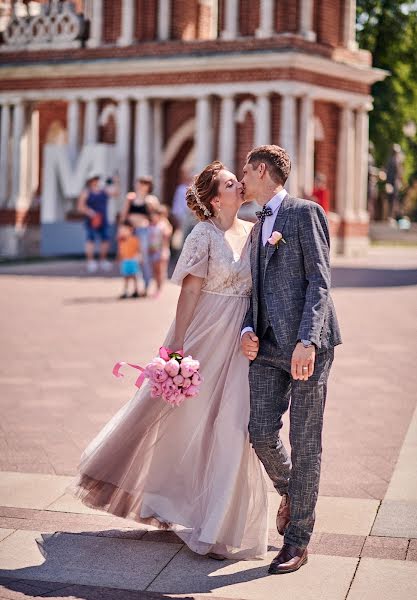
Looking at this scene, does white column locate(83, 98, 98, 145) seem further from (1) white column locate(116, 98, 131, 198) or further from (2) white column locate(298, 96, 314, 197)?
(2) white column locate(298, 96, 314, 197)

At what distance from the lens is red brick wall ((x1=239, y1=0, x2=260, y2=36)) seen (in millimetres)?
30547

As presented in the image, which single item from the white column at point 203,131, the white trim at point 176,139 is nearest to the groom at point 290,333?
the white column at point 203,131

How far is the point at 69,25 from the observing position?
109 feet

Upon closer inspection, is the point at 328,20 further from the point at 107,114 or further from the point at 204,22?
the point at 107,114

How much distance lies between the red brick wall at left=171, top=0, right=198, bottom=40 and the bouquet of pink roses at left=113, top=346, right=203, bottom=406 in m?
27.4

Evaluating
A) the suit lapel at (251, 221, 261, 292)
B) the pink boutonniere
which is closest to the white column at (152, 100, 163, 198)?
the suit lapel at (251, 221, 261, 292)

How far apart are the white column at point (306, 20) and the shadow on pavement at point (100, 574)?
25.4m

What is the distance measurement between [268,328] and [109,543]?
4.18ft

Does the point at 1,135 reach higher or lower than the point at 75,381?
higher

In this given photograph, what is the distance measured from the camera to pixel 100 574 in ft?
17.7

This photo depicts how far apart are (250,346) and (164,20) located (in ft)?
90.0

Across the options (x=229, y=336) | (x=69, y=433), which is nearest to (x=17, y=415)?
(x=69, y=433)

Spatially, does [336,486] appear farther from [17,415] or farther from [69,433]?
[17,415]

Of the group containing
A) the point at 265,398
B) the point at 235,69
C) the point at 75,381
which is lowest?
the point at 75,381
